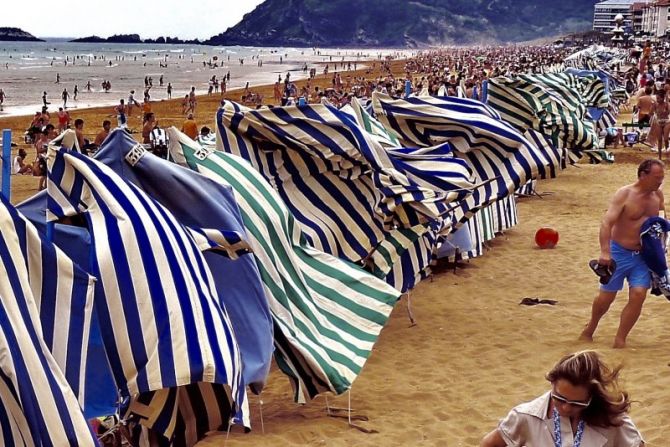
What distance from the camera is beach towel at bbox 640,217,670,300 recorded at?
6.68 meters

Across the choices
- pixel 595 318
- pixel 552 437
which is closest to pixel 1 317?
pixel 552 437

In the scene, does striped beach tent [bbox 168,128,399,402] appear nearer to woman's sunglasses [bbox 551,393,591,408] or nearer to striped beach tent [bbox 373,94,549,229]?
woman's sunglasses [bbox 551,393,591,408]

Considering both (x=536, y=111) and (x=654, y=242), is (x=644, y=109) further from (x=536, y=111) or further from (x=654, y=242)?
(x=654, y=242)

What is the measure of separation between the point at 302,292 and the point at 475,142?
11.1 ft

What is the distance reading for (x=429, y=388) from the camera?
22.0 ft

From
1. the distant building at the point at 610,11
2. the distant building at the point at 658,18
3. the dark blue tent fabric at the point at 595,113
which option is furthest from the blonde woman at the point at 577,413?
the distant building at the point at 610,11

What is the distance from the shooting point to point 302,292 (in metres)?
5.44

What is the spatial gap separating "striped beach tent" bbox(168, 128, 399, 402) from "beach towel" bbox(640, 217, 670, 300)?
2057 mm

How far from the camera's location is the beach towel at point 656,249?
21.9 feet

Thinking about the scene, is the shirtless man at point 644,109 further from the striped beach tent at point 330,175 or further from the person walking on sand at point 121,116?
the striped beach tent at point 330,175

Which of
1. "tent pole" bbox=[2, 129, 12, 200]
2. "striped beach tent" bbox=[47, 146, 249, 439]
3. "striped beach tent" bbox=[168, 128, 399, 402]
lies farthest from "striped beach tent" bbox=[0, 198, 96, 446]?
"striped beach tent" bbox=[168, 128, 399, 402]

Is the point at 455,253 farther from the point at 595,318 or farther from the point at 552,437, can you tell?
the point at 552,437

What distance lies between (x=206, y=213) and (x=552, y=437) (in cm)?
212

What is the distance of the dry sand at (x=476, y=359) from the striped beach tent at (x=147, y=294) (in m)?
1.87
